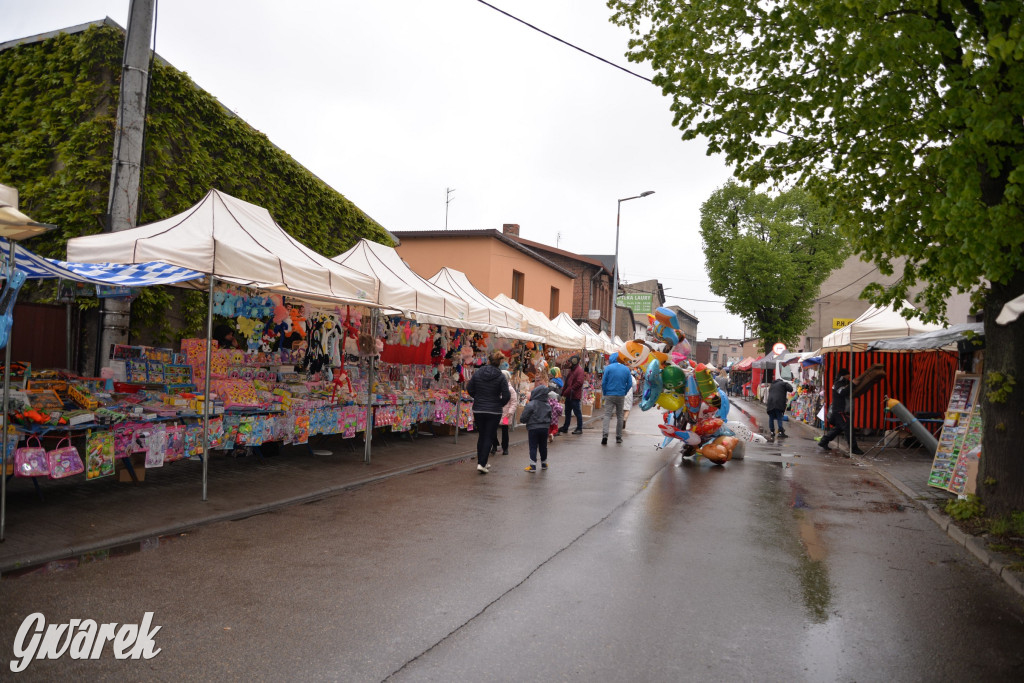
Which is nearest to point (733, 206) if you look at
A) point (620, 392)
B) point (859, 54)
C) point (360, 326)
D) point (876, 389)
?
point (876, 389)

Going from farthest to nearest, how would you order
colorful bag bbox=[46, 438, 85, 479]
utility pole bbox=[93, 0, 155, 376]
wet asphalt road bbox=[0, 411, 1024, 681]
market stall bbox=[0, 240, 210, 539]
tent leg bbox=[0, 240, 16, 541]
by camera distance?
utility pole bbox=[93, 0, 155, 376] < colorful bag bbox=[46, 438, 85, 479] < market stall bbox=[0, 240, 210, 539] < tent leg bbox=[0, 240, 16, 541] < wet asphalt road bbox=[0, 411, 1024, 681]

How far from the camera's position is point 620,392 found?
50.9 feet

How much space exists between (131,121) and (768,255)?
38.5 meters

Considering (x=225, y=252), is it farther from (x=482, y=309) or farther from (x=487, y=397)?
(x=482, y=309)

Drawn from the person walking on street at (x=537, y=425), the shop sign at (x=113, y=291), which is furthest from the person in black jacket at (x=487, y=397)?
the shop sign at (x=113, y=291)

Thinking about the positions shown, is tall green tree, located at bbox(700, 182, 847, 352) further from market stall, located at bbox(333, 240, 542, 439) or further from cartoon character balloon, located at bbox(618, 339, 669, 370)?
cartoon character balloon, located at bbox(618, 339, 669, 370)

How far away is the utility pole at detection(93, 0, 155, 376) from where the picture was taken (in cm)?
905

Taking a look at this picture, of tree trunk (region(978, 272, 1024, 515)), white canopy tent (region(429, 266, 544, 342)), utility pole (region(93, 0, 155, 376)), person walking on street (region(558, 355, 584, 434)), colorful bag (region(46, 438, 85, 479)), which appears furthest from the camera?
person walking on street (region(558, 355, 584, 434))

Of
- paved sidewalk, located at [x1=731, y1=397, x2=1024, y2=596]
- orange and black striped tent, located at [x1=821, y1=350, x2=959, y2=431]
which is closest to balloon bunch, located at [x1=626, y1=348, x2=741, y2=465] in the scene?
paved sidewalk, located at [x1=731, y1=397, x2=1024, y2=596]

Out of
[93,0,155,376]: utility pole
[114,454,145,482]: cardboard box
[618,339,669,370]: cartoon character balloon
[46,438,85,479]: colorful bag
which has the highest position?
[93,0,155,376]: utility pole

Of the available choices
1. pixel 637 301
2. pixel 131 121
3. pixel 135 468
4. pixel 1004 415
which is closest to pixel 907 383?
pixel 1004 415

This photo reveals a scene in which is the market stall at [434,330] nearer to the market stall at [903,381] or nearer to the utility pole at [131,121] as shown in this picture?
the utility pole at [131,121]

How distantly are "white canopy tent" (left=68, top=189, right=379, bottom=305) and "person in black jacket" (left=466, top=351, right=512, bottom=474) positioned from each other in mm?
2262

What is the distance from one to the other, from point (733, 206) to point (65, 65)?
40.1 m
